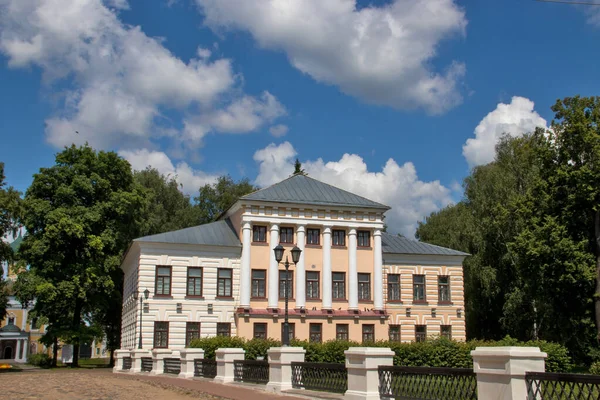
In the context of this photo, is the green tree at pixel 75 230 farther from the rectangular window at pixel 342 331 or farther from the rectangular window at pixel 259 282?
the rectangular window at pixel 342 331

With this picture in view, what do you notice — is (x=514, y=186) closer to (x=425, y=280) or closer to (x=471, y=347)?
(x=425, y=280)

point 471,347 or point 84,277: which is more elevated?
point 84,277

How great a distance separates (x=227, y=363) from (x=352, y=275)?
62.7ft

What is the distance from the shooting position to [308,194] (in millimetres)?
39438

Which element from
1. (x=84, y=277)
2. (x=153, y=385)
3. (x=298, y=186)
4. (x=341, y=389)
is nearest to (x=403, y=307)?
(x=298, y=186)

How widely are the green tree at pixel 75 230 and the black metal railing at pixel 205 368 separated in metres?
19.0

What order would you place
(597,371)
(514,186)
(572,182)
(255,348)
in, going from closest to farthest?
(597,371) < (255,348) < (572,182) < (514,186)

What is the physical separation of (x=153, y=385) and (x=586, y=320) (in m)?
24.0

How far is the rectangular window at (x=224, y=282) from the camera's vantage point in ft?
121

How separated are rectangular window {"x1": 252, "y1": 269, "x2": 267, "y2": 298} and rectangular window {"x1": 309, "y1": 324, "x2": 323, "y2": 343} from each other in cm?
350

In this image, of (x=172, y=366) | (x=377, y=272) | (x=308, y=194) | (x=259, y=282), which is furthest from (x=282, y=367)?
(x=308, y=194)

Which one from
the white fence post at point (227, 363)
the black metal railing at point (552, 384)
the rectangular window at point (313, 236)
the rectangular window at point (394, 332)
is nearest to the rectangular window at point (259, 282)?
the rectangular window at point (313, 236)

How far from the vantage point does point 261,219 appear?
37.4 m

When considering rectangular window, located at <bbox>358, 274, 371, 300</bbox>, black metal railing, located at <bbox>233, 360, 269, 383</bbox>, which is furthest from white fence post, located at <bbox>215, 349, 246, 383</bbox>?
rectangular window, located at <bbox>358, 274, 371, 300</bbox>
